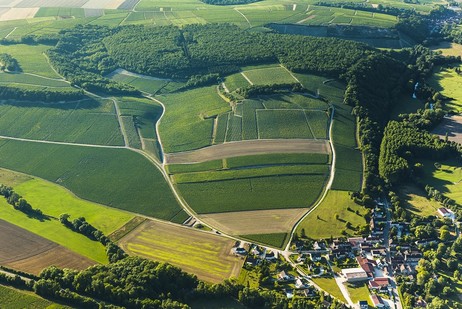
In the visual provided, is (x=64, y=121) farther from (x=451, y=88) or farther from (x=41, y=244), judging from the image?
(x=451, y=88)

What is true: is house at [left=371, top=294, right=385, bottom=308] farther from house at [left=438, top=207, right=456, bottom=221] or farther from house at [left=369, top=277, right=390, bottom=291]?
house at [left=438, top=207, right=456, bottom=221]

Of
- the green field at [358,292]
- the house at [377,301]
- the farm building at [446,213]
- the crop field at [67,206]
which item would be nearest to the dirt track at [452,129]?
the farm building at [446,213]

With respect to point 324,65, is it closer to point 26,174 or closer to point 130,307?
point 26,174

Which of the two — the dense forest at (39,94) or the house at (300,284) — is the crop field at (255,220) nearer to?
the house at (300,284)

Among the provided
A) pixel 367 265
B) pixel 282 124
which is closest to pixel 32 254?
pixel 367 265

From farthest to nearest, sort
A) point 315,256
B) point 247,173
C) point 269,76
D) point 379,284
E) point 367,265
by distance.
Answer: point 269,76
point 247,173
point 315,256
point 367,265
point 379,284

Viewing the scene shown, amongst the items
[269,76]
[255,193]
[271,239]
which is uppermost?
[269,76]
